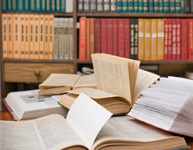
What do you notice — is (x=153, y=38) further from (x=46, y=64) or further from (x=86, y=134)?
(x=86, y=134)

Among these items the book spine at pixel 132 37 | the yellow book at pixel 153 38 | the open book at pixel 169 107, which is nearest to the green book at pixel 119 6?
the book spine at pixel 132 37

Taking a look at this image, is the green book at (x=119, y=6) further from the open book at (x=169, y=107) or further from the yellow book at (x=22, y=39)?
the open book at (x=169, y=107)

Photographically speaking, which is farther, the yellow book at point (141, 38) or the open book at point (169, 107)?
the yellow book at point (141, 38)

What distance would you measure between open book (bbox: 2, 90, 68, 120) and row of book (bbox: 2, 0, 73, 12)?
2.51ft

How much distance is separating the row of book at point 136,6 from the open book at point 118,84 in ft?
2.59

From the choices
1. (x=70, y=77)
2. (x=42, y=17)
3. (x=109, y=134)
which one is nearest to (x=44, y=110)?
(x=109, y=134)

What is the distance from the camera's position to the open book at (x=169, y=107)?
0.71 metres

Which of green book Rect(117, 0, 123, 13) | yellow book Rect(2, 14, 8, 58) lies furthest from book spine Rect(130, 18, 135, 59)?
yellow book Rect(2, 14, 8, 58)

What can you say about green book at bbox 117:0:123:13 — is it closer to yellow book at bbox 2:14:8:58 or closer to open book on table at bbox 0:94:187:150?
yellow book at bbox 2:14:8:58

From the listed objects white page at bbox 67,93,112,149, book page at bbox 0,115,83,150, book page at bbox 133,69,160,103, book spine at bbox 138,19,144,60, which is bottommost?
book page at bbox 0,115,83,150

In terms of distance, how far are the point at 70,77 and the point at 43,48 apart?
0.44 m

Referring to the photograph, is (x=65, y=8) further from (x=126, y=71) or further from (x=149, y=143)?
(x=149, y=143)

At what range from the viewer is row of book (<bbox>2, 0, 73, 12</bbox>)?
1801mm

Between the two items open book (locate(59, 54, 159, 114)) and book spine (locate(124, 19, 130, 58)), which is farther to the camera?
book spine (locate(124, 19, 130, 58))
